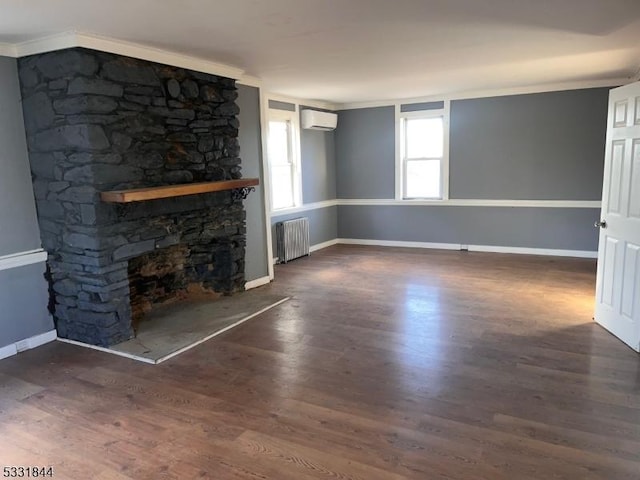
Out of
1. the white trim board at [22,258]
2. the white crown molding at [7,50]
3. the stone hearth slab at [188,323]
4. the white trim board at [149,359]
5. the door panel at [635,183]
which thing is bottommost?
the white trim board at [149,359]

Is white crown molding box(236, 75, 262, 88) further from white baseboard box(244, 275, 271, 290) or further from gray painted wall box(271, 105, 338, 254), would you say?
white baseboard box(244, 275, 271, 290)

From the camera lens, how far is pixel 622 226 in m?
3.69

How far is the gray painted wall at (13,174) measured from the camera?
3559 millimetres

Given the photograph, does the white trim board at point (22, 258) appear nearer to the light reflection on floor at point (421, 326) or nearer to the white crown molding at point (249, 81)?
the white crown molding at point (249, 81)

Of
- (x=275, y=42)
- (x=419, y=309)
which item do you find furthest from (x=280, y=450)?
(x=275, y=42)

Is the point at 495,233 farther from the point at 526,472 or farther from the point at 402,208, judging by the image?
the point at 526,472

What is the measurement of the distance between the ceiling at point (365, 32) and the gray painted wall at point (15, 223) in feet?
1.51

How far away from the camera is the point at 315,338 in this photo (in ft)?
12.7

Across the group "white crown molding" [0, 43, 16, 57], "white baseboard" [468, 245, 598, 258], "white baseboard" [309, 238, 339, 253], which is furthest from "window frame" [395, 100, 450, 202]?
"white crown molding" [0, 43, 16, 57]

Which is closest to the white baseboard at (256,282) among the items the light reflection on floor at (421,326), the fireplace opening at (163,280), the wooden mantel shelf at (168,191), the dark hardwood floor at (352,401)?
the fireplace opening at (163,280)

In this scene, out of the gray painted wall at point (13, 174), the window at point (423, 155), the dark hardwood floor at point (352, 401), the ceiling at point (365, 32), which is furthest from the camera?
the window at point (423, 155)

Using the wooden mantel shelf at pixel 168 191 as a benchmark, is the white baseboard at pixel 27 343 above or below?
below

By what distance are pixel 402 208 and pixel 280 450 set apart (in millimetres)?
5828

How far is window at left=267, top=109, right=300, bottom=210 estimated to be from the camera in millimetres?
6730
